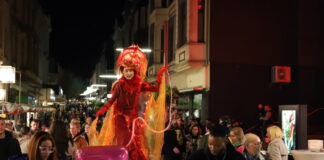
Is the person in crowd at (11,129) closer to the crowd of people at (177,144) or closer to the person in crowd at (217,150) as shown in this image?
the crowd of people at (177,144)

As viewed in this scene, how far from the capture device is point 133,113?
8.87 metres

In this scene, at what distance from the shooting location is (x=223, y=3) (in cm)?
2069

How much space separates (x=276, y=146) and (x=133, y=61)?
126 inches

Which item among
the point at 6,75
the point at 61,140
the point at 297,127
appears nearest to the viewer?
the point at 61,140

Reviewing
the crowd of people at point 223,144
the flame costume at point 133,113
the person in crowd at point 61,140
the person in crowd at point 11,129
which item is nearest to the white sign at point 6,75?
the person in crowd at point 11,129

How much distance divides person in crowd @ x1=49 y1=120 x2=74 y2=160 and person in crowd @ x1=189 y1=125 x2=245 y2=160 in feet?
8.16

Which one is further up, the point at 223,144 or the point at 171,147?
the point at 223,144

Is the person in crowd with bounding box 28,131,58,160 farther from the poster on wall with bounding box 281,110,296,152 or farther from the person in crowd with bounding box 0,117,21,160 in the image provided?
the poster on wall with bounding box 281,110,296,152

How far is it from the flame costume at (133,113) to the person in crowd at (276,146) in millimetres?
2223

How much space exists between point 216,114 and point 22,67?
2323 centimetres

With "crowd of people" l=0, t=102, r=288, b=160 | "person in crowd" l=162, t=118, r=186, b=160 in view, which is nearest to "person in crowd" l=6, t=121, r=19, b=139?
"crowd of people" l=0, t=102, r=288, b=160

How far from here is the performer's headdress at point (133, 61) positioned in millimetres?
9101

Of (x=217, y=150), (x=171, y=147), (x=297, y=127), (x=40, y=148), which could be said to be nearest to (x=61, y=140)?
(x=40, y=148)

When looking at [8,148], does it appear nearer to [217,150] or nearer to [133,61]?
[133,61]
